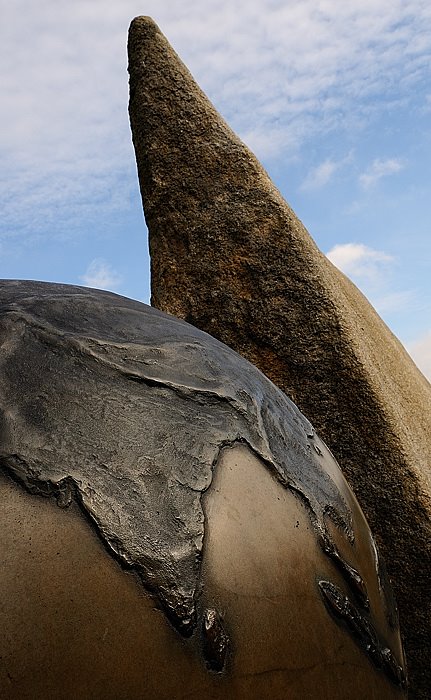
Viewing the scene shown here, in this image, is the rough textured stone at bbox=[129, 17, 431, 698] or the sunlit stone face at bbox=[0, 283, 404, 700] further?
the rough textured stone at bbox=[129, 17, 431, 698]

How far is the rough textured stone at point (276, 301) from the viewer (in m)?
2.79

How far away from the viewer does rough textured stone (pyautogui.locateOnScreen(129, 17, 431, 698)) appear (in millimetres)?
2789

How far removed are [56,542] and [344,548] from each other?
55cm

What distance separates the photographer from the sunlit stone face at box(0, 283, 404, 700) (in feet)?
3.90

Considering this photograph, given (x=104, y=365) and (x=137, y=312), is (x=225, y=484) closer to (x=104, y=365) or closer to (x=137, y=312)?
(x=104, y=365)

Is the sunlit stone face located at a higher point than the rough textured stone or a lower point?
lower

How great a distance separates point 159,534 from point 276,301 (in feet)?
5.69

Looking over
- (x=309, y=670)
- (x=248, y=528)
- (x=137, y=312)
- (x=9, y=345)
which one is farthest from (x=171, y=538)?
(x=137, y=312)

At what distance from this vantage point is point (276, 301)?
9.57 feet

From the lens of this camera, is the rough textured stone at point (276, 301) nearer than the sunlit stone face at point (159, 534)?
No

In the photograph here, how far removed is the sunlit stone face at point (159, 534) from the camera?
1.19 meters

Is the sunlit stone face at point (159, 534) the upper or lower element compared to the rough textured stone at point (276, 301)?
lower

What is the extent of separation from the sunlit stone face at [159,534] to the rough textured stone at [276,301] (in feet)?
4.09

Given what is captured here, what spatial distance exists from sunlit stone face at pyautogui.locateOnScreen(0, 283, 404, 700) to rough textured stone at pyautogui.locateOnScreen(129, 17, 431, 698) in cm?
125
